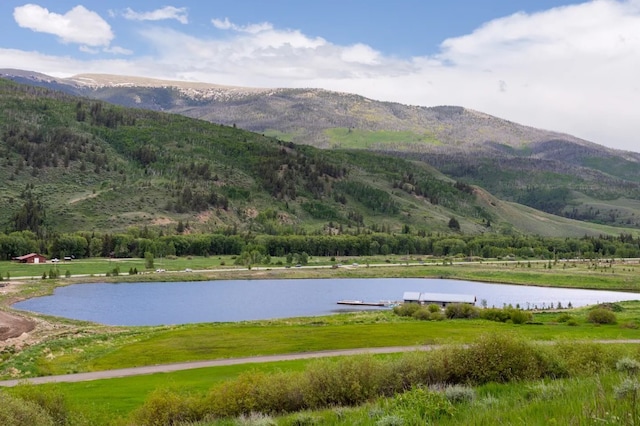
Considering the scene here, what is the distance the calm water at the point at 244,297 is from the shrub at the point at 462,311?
20865mm

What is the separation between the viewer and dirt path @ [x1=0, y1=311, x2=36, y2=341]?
59281 millimetres

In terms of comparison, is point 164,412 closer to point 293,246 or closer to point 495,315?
point 495,315

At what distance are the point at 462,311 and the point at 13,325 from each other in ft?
153

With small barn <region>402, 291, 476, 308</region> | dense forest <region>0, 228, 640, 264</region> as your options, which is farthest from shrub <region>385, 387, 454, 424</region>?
dense forest <region>0, 228, 640, 264</region>

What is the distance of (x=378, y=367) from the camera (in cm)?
2595

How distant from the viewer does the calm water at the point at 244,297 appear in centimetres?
8388

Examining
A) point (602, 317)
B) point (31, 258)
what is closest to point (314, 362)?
point (602, 317)

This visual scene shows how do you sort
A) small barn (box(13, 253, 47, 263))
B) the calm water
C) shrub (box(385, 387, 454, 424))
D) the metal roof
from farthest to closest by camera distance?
1. small barn (box(13, 253, 47, 263))
2. the metal roof
3. the calm water
4. shrub (box(385, 387, 454, 424))

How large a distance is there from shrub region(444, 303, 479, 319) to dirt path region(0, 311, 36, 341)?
143 feet

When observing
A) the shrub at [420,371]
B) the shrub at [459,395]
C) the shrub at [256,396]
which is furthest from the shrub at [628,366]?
the shrub at [256,396]

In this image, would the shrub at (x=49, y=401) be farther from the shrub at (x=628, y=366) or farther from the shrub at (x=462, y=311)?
the shrub at (x=462, y=311)

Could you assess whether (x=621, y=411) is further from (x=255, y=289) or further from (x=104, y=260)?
(x=104, y=260)

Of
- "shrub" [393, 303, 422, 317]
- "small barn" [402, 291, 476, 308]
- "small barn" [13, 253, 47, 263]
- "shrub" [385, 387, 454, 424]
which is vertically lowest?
"small barn" [13, 253, 47, 263]

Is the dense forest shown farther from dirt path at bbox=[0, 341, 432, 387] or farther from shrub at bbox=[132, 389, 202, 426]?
shrub at bbox=[132, 389, 202, 426]
